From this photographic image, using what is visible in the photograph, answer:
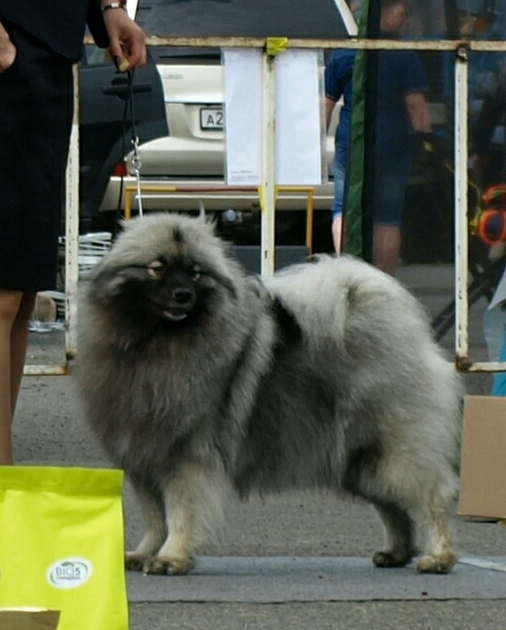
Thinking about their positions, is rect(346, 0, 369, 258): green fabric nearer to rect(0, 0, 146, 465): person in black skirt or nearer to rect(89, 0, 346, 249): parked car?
rect(0, 0, 146, 465): person in black skirt

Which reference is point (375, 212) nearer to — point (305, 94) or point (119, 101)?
point (305, 94)

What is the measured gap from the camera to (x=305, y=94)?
6.89 meters

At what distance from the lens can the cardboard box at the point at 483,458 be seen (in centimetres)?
601

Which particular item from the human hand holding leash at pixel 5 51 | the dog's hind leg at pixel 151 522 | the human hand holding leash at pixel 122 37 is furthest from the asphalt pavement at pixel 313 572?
the human hand holding leash at pixel 5 51

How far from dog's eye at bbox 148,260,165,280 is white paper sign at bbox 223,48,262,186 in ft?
5.37

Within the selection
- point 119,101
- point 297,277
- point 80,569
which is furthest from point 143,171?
point 80,569

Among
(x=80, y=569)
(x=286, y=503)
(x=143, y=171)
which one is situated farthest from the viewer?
(x=143, y=171)

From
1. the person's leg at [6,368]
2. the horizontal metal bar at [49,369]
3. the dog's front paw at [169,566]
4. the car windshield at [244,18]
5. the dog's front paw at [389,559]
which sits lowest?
the dog's front paw at [389,559]

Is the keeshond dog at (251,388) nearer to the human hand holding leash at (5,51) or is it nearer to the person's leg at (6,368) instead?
the person's leg at (6,368)

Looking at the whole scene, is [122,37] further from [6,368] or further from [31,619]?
[31,619]

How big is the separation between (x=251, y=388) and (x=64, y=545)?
2.33 m

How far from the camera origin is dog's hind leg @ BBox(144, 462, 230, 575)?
5.33 metres

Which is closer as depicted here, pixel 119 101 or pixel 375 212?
pixel 375 212

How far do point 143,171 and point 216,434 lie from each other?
602cm
